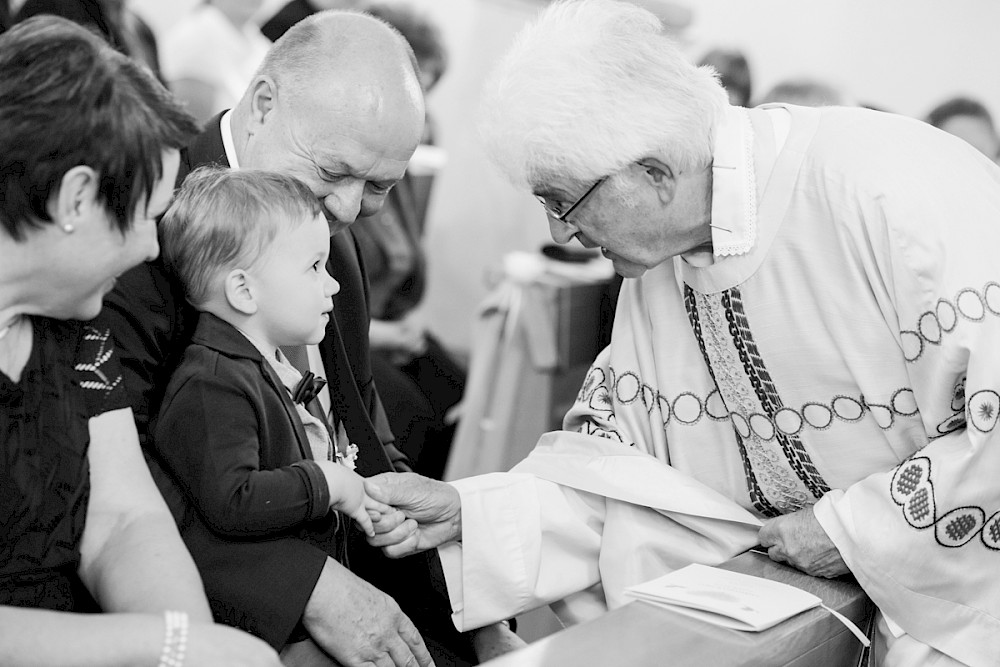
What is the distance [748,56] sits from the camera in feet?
19.6

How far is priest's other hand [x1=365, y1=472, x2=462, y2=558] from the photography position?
187 centimetres

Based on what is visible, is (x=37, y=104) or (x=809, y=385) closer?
(x=37, y=104)

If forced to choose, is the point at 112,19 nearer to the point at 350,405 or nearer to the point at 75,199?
the point at 350,405

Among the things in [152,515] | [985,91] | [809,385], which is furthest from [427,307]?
[152,515]

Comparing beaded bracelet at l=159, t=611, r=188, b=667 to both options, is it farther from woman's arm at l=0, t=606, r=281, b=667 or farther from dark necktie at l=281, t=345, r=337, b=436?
dark necktie at l=281, t=345, r=337, b=436

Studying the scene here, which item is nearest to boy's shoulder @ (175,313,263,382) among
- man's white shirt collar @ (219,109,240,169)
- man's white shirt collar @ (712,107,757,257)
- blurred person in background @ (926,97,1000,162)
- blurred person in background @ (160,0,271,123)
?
man's white shirt collar @ (219,109,240,169)

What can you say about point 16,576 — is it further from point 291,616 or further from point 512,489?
point 512,489

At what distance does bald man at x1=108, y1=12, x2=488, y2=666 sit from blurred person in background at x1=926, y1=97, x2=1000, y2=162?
12.8 ft

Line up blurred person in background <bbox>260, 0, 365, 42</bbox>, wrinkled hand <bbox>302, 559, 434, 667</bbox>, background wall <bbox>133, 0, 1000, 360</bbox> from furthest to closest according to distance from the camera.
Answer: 1. background wall <bbox>133, 0, 1000, 360</bbox>
2. blurred person in background <bbox>260, 0, 365, 42</bbox>
3. wrinkled hand <bbox>302, 559, 434, 667</bbox>

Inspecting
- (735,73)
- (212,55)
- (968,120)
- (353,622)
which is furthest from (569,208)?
(968,120)

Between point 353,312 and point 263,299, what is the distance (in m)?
0.62

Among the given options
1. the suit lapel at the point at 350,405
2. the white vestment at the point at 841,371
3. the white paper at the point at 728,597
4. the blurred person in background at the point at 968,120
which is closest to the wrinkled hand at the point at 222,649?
the white paper at the point at 728,597

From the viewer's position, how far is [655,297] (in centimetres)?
223

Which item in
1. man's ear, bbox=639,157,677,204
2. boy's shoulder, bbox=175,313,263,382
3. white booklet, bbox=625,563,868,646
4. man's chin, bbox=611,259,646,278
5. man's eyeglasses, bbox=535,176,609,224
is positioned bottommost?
white booklet, bbox=625,563,868,646
